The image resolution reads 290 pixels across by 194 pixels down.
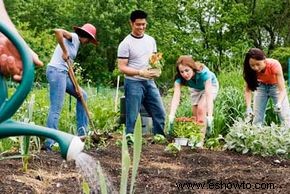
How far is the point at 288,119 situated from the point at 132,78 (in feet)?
5.32

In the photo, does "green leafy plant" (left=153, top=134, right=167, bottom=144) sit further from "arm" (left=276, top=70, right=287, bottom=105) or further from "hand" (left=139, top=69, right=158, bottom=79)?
"arm" (left=276, top=70, right=287, bottom=105)

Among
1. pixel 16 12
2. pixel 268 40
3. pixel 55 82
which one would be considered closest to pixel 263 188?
pixel 55 82

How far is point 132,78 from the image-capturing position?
6.21m

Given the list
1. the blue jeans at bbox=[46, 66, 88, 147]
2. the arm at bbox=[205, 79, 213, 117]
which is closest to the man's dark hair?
the blue jeans at bbox=[46, 66, 88, 147]

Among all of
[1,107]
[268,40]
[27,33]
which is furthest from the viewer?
[268,40]

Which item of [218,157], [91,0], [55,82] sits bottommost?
[218,157]

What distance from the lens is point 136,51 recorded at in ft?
20.1

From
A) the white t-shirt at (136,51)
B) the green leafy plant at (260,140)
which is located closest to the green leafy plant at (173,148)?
the green leafy plant at (260,140)

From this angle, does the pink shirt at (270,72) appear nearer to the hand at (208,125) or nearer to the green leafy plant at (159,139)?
the hand at (208,125)

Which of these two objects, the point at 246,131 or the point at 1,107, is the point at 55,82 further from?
the point at 1,107

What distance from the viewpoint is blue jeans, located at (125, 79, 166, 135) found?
245 inches

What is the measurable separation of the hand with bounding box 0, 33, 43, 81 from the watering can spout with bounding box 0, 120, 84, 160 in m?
0.07

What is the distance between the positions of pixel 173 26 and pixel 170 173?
2402cm

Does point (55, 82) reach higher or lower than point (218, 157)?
higher
